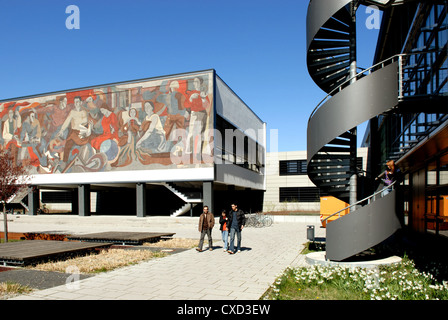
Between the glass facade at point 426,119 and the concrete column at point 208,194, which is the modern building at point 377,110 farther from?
the concrete column at point 208,194

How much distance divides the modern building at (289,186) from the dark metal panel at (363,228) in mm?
30209

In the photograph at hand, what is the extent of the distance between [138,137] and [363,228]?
2241cm

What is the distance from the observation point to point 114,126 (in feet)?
97.7

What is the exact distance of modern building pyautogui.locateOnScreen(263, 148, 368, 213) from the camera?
40000mm

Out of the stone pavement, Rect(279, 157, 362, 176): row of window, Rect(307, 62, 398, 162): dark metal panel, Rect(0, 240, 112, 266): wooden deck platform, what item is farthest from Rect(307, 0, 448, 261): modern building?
Rect(279, 157, 362, 176): row of window

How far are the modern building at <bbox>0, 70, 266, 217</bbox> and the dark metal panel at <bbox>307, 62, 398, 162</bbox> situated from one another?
687 inches

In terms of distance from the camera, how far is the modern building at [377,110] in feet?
29.9

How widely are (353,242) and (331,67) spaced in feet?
18.1

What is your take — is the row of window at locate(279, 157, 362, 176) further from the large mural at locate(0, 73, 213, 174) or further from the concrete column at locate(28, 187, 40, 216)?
the concrete column at locate(28, 187, 40, 216)

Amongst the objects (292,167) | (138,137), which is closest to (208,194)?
(138,137)

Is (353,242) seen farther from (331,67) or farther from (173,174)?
(173,174)
